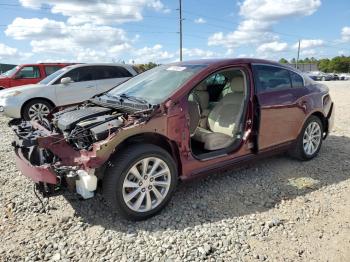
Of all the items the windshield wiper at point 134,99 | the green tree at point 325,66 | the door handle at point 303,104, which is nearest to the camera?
the windshield wiper at point 134,99

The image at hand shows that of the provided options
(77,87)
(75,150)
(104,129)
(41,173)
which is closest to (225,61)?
(104,129)

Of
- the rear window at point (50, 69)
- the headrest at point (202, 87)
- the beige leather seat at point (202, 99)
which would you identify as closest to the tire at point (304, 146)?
the beige leather seat at point (202, 99)

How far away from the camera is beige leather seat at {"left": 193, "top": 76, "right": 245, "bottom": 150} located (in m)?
4.14

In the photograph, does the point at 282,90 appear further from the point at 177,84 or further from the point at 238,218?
the point at 238,218

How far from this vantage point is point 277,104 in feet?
14.3

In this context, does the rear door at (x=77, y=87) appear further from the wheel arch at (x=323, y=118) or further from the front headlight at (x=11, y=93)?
the wheel arch at (x=323, y=118)

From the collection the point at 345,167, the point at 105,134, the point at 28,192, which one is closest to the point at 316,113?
the point at 345,167

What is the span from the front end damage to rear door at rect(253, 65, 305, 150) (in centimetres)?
164

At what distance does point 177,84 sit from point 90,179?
1454 mm

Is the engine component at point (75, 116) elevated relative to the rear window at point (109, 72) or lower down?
lower down

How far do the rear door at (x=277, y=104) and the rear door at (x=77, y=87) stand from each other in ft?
19.8

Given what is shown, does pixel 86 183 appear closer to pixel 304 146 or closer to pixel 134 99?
pixel 134 99

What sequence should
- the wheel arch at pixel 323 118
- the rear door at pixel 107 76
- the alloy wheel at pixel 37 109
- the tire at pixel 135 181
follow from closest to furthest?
the tire at pixel 135 181
the wheel arch at pixel 323 118
the alloy wheel at pixel 37 109
the rear door at pixel 107 76

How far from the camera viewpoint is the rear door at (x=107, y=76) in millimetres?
9492
